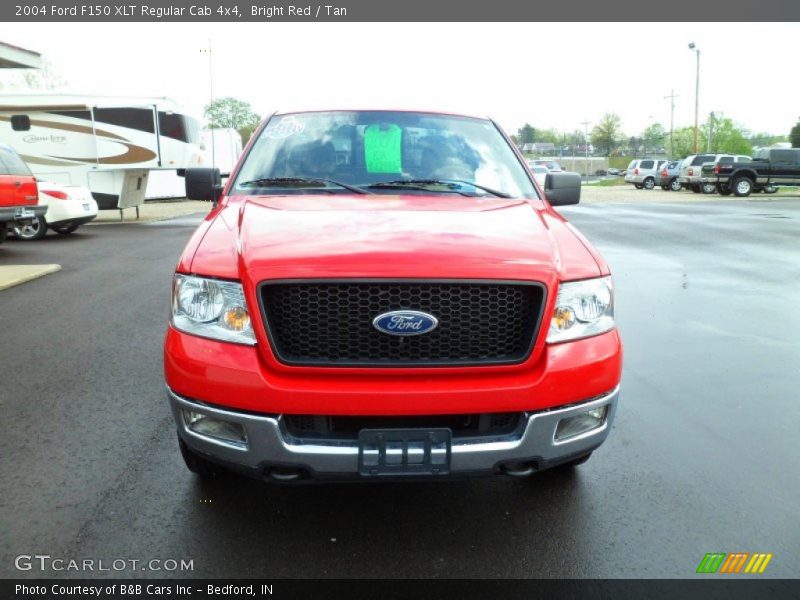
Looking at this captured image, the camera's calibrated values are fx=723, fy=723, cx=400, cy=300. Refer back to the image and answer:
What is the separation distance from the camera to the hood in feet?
8.75

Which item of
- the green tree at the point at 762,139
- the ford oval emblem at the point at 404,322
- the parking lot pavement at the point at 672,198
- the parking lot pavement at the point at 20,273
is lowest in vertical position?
the parking lot pavement at the point at 20,273

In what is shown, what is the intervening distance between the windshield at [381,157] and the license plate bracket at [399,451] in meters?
1.58

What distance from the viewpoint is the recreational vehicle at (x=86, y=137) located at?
19547mm

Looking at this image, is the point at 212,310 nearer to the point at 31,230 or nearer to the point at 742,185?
the point at 31,230

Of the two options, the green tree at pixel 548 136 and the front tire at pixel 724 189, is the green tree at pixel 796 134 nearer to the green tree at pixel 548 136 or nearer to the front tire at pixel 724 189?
the front tire at pixel 724 189

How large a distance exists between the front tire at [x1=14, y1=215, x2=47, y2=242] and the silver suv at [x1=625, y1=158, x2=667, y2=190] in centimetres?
3798

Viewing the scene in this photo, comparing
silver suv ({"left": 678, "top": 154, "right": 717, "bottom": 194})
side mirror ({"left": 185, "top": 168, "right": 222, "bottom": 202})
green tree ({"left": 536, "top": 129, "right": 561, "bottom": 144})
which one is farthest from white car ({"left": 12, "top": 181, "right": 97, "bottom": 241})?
green tree ({"left": 536, "top": 129, "right": 561, "bottom": 144})

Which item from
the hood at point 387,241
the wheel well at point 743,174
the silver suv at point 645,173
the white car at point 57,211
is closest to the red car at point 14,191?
the white car at point 57,211

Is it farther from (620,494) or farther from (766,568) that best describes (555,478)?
(766,568)

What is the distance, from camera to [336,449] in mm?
2572

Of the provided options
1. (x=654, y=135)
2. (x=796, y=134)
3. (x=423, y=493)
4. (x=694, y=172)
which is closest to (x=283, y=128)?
(x=423, y=493)

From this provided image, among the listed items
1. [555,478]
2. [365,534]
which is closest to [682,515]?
[555,478]

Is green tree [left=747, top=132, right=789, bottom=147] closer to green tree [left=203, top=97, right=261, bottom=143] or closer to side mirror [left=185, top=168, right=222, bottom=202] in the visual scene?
green tree [left=203, top=97, right=261, bottom=143]

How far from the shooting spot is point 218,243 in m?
3.03
